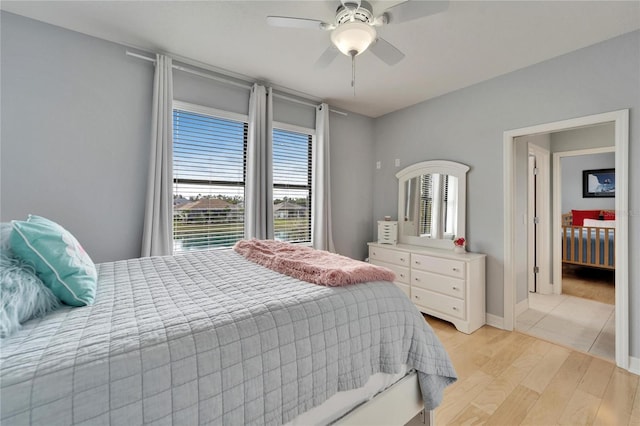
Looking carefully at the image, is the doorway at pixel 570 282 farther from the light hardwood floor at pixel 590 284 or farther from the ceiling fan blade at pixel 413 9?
the ceiling fan blade at pixel 413 9

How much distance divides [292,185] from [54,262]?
2.56 metres


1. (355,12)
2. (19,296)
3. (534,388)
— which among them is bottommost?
(534,388)

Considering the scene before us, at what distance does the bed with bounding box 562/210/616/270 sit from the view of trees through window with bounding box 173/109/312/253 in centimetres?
451

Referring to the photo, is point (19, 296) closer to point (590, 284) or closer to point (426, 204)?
point (426, 204)

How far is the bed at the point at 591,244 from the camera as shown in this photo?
12.9 feet

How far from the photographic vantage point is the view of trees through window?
272 cm

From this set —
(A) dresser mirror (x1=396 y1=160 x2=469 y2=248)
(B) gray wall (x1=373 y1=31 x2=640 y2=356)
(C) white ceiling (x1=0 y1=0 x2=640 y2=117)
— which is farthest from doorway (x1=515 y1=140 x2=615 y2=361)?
(C) white ceiling (x1=0 y1=0 x2=640 y2=117)

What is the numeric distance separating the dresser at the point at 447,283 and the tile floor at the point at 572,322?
1.79 feet

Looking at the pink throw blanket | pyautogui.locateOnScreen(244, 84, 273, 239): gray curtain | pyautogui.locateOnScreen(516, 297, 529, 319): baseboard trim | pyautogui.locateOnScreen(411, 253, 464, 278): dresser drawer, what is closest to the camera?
the pink throw blanket

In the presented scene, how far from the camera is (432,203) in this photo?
3455 millimetres

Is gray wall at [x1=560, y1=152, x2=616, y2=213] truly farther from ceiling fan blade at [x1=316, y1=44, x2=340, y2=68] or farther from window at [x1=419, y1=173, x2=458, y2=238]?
ceiling fan blade at [x1=316, y1=44, x2=340, y2=68]

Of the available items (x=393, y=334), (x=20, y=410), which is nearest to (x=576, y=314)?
(x=393, y=334)

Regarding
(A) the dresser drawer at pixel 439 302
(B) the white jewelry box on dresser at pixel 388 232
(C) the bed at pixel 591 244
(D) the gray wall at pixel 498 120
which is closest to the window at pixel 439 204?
(D) the gray wall at pixel 498 120

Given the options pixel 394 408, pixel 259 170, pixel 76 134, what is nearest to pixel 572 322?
pixel 394 408
